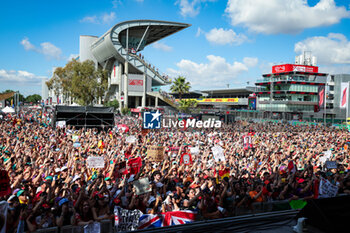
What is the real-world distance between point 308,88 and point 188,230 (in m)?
67.4

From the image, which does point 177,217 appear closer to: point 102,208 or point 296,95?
point 102,208

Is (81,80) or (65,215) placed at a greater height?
(81,80)

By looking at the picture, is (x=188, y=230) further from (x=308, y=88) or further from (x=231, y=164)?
(x=308, y=88)

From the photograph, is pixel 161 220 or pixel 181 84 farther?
pixel 181 84

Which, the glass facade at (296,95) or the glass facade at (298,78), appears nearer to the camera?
the glass facade at (296,95)

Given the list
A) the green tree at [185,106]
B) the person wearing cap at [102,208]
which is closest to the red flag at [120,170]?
the person wearing cap at [102,208]

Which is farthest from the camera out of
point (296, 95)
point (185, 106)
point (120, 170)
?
point (296, 95)

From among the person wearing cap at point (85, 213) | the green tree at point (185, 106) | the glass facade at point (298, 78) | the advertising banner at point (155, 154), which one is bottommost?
the person wearing cap at point (85, 213)

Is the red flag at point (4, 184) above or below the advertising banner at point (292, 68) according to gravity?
below

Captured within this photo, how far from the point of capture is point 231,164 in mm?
10594

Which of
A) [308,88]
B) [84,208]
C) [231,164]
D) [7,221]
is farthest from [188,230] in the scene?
[308,88]

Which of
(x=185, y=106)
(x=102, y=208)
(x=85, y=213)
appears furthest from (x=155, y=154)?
(x=185, y=106)

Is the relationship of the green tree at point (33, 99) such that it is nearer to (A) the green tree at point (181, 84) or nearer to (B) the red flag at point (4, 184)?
(A) the green tree at point (181, 84)

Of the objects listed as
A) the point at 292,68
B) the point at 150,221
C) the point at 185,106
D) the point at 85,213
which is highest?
the point at 292,68
